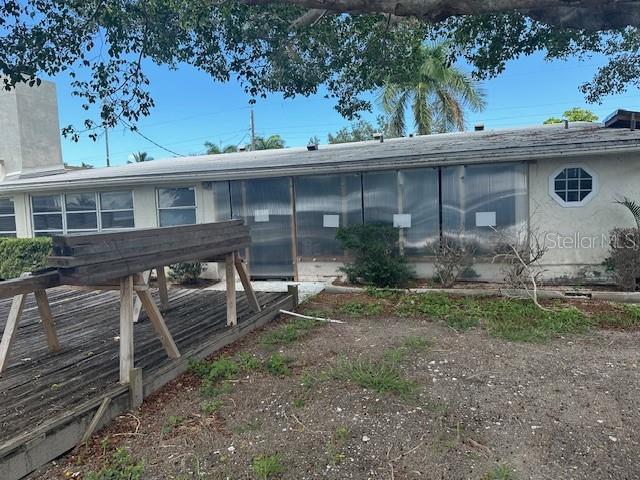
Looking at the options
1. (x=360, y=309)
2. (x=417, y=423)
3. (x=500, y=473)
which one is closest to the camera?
(x=500, y=473)

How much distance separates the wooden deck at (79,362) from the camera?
2.86 m

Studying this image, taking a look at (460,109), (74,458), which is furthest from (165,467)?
(460,109)

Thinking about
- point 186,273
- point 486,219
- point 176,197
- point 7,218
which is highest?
point 176,197

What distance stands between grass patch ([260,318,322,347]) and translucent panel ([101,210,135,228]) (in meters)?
6.64

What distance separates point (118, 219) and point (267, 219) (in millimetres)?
4111

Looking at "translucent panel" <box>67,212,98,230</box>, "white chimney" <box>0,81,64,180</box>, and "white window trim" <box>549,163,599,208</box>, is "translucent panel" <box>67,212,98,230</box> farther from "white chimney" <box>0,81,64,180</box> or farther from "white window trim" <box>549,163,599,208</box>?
"white window trim" <box>549,163,599,208</box>

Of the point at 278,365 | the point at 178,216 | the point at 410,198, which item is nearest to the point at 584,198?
the point at 410,198

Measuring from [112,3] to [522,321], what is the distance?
7320mm

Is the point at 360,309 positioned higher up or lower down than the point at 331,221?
lower down

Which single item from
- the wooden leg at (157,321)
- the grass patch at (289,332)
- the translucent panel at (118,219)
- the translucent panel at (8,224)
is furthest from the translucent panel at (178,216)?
the wooden leg at (157,321)

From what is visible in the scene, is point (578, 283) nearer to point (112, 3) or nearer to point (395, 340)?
point (395, 340)

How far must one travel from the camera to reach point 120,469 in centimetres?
272

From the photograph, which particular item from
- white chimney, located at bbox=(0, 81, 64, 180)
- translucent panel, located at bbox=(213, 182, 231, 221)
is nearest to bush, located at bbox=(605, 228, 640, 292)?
translucent panel, located at bbox=(213, 182, 231, 221)

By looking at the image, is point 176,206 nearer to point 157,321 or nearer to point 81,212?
point 81,212
